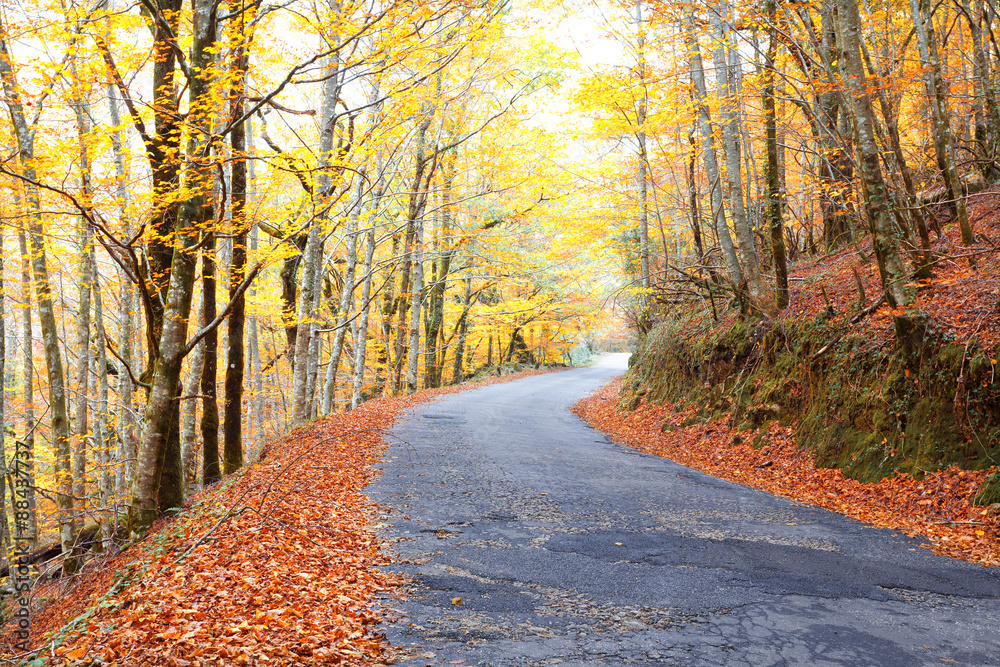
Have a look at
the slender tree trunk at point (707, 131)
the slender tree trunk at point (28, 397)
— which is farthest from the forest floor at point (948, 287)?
the slender tree trunk at point (28, 397)

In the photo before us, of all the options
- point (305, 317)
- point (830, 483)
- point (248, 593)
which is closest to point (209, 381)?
point (305, 317)

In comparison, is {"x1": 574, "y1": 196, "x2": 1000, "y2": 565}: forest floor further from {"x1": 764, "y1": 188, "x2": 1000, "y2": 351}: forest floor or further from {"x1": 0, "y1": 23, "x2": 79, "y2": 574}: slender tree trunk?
{"x1": 0, "y1": 23, "x2": 79, "y2": 574}: slender tree trunk

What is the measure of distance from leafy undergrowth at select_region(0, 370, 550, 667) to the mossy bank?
626 cm

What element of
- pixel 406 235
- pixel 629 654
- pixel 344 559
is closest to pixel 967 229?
pixel 629 654

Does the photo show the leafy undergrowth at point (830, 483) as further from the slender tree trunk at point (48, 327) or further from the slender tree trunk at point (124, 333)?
the slender tree trunk at point (48, 327)

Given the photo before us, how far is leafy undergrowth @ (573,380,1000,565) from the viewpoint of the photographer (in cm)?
570

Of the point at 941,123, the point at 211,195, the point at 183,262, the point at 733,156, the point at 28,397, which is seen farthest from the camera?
the point at 28,397

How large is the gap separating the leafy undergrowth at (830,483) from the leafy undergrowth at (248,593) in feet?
17.1

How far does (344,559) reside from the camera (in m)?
5.03

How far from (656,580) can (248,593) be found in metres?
3.07

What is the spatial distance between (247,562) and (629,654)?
9.98 feet

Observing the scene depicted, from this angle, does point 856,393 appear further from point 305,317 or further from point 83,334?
point 83,334

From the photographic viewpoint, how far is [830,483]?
7.79m

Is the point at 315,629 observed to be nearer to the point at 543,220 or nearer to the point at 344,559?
the point at 344,559
